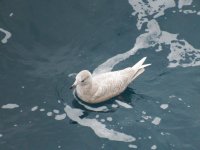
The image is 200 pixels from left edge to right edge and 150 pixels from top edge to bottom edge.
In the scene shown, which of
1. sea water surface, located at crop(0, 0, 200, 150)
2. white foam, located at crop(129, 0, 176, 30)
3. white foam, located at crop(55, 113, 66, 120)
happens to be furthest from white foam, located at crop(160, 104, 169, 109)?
white foam, located at crop(129, 0, 176, 30)

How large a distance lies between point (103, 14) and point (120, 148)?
12.5 ft

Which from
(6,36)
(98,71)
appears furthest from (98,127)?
(6,36)

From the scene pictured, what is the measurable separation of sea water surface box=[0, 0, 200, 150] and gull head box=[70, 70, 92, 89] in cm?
50

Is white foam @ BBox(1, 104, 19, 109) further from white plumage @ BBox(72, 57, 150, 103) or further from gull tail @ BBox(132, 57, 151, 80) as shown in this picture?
gull tail @ BBox(132, 57, 151, 80)

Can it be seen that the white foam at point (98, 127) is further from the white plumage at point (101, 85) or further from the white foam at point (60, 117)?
the white plumage at point (101, 85)

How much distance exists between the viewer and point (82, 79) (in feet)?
29.6

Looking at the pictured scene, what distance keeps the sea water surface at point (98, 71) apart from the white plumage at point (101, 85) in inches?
7.0

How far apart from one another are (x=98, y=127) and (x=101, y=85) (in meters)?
0.86

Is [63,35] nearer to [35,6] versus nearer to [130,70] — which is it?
[35,6]

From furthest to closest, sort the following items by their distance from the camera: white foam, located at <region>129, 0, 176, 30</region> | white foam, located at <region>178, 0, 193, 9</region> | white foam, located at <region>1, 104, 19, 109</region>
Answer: white foam, located at <region>178, 0, 193, 9</region>
white foam, located at <region>129, 0, 176, 30</region>
white foam, located at <region>1, 104, 19, 109</region>

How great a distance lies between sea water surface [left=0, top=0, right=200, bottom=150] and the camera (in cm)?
880

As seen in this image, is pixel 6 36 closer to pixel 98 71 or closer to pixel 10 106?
pixel 10 106

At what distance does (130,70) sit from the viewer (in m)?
9.62

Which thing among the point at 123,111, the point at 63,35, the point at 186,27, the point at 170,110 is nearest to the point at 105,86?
the point at 123,111
